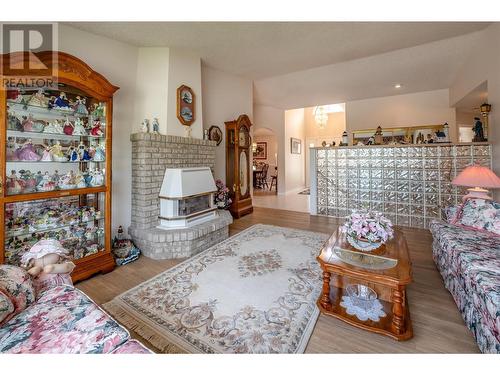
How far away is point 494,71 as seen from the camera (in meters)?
3.17

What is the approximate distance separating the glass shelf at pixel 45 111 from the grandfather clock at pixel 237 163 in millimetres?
2724

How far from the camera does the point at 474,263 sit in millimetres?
1683

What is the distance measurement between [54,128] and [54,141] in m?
0.14

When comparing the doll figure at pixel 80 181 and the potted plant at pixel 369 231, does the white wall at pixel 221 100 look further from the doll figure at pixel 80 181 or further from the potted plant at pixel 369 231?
the potted plant at pixel 369 231

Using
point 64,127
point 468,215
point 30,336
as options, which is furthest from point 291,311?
point 64,127

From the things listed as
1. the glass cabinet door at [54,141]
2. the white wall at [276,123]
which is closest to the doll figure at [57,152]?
the glass cabinet door at [54,141]

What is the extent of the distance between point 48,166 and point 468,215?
179 inches

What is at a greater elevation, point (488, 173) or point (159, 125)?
point (159, 125)

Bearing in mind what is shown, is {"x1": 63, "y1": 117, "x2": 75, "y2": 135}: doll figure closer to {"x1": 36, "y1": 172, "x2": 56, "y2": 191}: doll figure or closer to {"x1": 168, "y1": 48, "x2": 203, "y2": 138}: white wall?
{"x1": 36, "y1": 172, "x2": 56, "y2": 191}: doll figure

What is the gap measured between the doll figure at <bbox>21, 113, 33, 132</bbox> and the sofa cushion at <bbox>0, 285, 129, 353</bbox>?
5.92 ft

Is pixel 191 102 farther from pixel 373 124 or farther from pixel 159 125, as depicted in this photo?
pixel 373 124

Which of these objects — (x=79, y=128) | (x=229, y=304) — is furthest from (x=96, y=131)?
(x=229, y=304)

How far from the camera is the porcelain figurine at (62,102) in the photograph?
242cm
